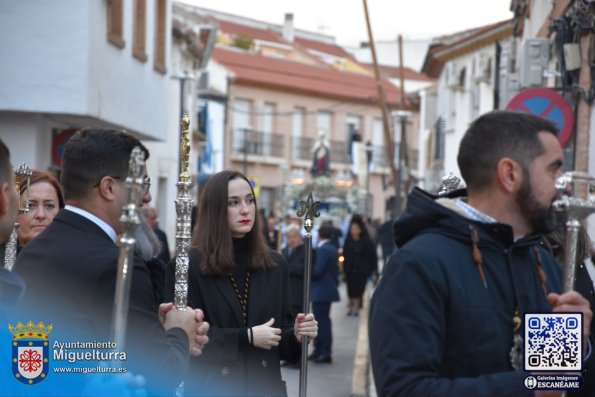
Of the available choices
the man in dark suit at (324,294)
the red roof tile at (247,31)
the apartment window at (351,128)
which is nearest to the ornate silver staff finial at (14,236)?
the man in dark suit at (324,294)

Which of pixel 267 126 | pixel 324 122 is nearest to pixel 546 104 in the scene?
pixel 267 126

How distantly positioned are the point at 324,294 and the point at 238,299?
10.5 metres

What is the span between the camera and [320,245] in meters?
18.5

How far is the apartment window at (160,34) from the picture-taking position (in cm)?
2594

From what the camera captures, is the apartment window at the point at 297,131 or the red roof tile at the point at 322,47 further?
the red roof tile at the point at 322,47

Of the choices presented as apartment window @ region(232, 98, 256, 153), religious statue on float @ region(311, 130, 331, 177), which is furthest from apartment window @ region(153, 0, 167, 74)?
religious statue on float @ region(311, 130, 331, 177)

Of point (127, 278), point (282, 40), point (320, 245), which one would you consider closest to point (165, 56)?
point (320, 245)

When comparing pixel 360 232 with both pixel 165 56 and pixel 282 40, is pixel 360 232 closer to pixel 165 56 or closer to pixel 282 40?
pixel 165 56

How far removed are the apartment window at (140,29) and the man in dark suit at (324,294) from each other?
19.7 feet

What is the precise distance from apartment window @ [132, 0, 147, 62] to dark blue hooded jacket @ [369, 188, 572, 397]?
1935 cm

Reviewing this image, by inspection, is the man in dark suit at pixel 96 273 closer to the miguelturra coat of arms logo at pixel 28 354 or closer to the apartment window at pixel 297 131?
the miguelturra coat of arms logo at pixel 28 354

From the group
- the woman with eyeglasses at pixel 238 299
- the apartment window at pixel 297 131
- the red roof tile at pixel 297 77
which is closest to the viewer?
the woman with eyeglasses at pixel 238 299

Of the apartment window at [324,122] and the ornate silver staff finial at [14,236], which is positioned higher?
the apartment window at [324,122]

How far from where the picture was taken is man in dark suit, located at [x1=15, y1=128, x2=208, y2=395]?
3.92 metres
